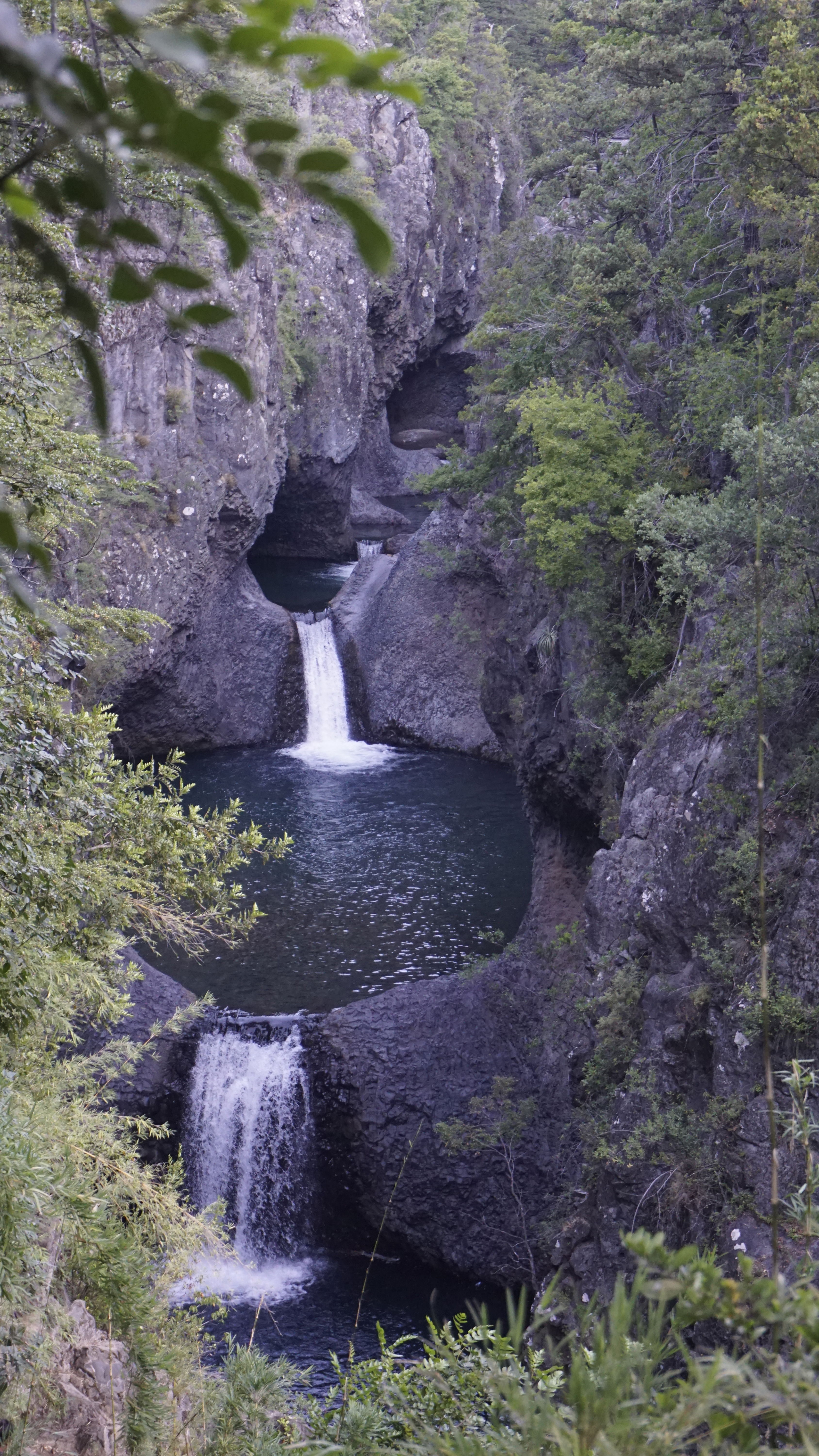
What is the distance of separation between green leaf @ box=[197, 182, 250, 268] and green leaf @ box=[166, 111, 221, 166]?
7 centimetres

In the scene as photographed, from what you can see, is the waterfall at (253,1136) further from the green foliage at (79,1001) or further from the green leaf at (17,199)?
the green leaf at (17,199)

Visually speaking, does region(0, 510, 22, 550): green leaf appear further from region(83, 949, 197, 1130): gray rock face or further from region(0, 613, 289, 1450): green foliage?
region(83, 949, 197, 1130): gray rock face

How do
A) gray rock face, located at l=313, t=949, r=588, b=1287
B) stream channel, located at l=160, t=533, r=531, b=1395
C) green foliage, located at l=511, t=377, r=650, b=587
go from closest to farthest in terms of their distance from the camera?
stream channel, located at l=160, t=533, r=531, b=1395, gray rock face, located at l=313, t=949, r=588, b=1287, green foliage, located at l=511, t=377, r=650, b=587

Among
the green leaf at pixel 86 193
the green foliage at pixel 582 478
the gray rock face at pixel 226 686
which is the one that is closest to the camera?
the green leaf at pixel 86 193

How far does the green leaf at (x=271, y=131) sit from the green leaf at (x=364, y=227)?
0.18 feet

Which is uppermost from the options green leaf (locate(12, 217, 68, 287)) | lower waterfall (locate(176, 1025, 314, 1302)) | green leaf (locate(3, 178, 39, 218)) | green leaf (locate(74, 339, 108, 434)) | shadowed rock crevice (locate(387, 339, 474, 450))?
shadowed rock crevice (locate(387, 339, 474, 450))

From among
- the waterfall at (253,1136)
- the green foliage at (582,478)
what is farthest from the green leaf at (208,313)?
the waterfall at (253,1136)

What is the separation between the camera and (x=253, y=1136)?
1238 centimetres

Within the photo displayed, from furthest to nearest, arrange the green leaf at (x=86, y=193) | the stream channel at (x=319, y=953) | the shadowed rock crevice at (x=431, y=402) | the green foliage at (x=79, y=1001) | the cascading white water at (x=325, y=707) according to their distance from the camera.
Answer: the shadowed rock crevice at (x=431, y=402), the cascading white water at (x=325, y=707), the stream channel at (x=319, y=953), the green foliage at (x=79, y=1001), the green leaf at (x=86, y=193)

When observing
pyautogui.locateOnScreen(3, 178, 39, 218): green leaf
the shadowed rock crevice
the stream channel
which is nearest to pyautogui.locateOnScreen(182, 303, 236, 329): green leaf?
pyautogui.locateOnScreen(3, 178, 39, 218): green leaf

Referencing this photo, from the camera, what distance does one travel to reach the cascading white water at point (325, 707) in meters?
23.7

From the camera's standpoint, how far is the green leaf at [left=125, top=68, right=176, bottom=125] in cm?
124

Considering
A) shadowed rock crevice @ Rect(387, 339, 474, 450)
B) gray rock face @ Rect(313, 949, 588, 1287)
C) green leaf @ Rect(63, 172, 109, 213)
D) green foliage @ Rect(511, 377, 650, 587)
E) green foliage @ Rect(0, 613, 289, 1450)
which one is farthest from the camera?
shadowed rock crevice @ Rect(387, 339, 474, 450)

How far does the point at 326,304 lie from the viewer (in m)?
30.9
